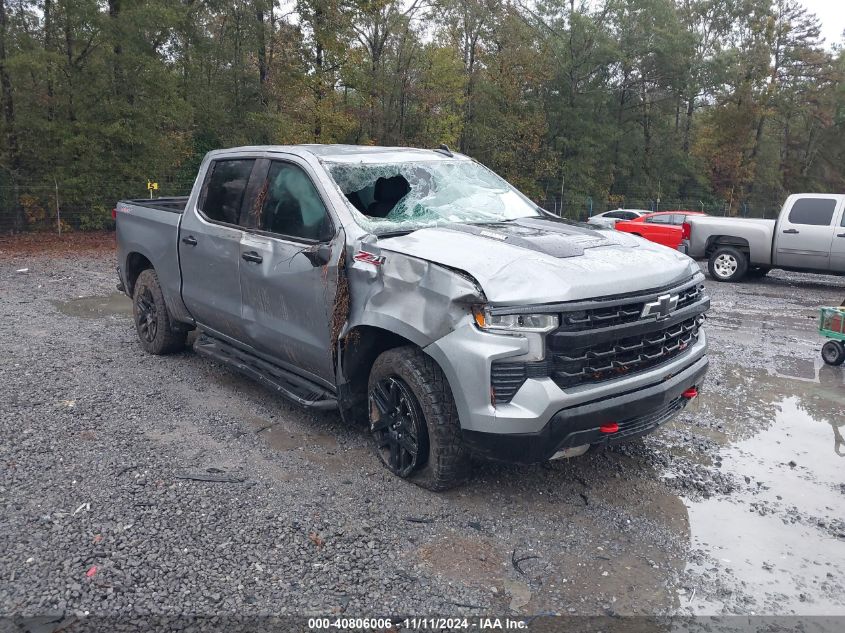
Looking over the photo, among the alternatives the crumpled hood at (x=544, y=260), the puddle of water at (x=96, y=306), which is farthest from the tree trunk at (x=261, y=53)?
the crumpled hood at (x=544, y=260)

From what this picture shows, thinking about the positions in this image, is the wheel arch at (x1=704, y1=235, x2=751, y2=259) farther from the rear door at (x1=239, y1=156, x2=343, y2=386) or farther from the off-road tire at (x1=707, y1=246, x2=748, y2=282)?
the rear door at (x1=239, y1=156, x2=343, y2=386)

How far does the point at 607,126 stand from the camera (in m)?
37.6

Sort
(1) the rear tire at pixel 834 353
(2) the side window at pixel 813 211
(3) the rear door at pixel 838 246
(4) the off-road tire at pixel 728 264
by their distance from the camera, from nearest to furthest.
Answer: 1. (1) the rear tire at pixel 834 353
2. (3) the rear door at pixel 838 246
3. (2) the side window at pixel 813 211
4. (4) the off-road tire at pixel 728 264

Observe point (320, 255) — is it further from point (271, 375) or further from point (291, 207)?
point (271, 375)

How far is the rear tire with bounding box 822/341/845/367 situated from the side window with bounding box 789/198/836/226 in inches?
254

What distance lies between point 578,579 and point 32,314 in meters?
8.05

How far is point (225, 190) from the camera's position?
5.52 meters

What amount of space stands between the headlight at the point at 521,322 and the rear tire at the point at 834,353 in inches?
207

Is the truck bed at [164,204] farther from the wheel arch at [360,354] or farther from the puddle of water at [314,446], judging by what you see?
the wheel arch at [360,354]

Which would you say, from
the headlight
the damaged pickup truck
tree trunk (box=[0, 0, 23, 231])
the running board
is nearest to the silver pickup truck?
the damaged pickup truck

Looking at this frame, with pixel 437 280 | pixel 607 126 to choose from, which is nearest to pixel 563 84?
pixel 607 126

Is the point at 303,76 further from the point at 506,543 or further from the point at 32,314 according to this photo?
the point at 506,543

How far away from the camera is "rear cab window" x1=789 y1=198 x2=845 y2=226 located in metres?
12.7

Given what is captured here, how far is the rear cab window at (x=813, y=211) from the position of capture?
12695mm
